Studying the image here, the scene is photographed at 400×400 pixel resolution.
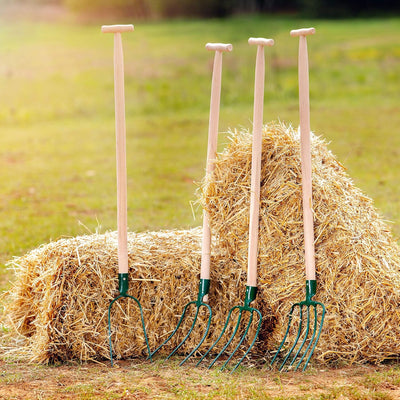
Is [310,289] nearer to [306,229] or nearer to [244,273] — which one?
[306,229]

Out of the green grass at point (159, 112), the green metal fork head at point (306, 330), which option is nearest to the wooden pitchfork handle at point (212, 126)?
the green metal fork head at point (306, 330)

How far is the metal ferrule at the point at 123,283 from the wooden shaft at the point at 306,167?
4.18 feet

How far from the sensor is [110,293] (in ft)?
15.3

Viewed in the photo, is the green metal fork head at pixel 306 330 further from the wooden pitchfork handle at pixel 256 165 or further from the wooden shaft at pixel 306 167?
the wooden pitchfork handle at pixel 256 165

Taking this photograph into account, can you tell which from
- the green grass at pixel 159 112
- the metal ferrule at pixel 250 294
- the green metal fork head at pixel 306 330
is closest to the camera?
the green metal fork head at pixel 306 330

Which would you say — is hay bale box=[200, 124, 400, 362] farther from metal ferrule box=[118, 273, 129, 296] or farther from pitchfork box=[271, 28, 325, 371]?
metal ferrule box=[118, 273, 129, 296]

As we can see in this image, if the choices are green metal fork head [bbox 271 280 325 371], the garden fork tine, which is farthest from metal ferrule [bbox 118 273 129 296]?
green metal fork head [bbox 271 280 325 371]

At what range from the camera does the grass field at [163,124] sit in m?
4.38

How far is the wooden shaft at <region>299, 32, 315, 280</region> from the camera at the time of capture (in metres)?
4.38

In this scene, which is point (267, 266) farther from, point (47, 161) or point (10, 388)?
point (47, 161)

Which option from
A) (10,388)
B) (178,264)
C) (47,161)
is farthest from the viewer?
(47,161)

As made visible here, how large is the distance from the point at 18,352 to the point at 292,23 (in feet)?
66.4

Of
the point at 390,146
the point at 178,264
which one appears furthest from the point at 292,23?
the point at 178,264

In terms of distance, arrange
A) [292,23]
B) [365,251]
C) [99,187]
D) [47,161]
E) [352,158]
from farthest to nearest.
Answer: [292,23] < [47,161] < [352,158] < [99,187] < [365,251]
